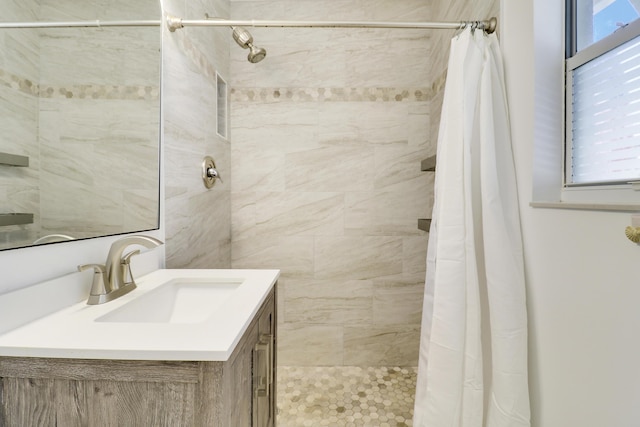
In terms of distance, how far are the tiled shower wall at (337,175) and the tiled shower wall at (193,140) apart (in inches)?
9.8

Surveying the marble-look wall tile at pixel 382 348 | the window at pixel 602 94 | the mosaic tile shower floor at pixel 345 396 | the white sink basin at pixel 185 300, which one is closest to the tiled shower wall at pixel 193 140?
the white sink basin at pixel 185 300

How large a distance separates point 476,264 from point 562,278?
273 mm

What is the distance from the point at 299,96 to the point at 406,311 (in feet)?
5.64

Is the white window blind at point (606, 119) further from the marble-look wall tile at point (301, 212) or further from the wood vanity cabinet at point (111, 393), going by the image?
the marble-look wall tile at point (301, 212)

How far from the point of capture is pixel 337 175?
2.16 metres

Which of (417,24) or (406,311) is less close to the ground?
(417,24)

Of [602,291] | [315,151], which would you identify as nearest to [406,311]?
[315,151]

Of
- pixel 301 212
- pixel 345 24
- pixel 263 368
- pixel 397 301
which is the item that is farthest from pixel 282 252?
pixel 345 24

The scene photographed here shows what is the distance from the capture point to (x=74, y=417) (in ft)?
1.92

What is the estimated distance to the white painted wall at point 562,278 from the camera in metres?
0.76

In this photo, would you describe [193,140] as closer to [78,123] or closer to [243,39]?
[243,39]

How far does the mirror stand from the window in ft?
4.95

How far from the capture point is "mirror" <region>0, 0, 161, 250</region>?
68 centimetres

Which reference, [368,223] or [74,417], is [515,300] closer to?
[368,223]
